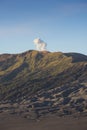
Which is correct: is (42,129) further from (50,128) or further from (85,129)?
(85,129)

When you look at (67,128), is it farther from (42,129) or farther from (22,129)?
(22,129)

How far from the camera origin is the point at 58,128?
198 m

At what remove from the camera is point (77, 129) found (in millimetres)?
186500

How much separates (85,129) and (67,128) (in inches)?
481

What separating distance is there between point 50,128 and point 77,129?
2010 centimetres

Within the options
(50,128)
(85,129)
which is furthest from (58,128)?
(85,129)

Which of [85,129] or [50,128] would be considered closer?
[85,129]

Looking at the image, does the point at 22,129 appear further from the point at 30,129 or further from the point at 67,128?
the point at 67,128

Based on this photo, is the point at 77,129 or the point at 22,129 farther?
the point at 22,129

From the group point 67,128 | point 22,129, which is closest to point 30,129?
point 22,129

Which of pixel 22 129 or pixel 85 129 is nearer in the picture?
pixel 85 129

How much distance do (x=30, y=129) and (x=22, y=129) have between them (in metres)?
5.39

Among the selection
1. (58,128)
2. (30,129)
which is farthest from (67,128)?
(30,129)

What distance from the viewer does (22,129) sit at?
200 meters
